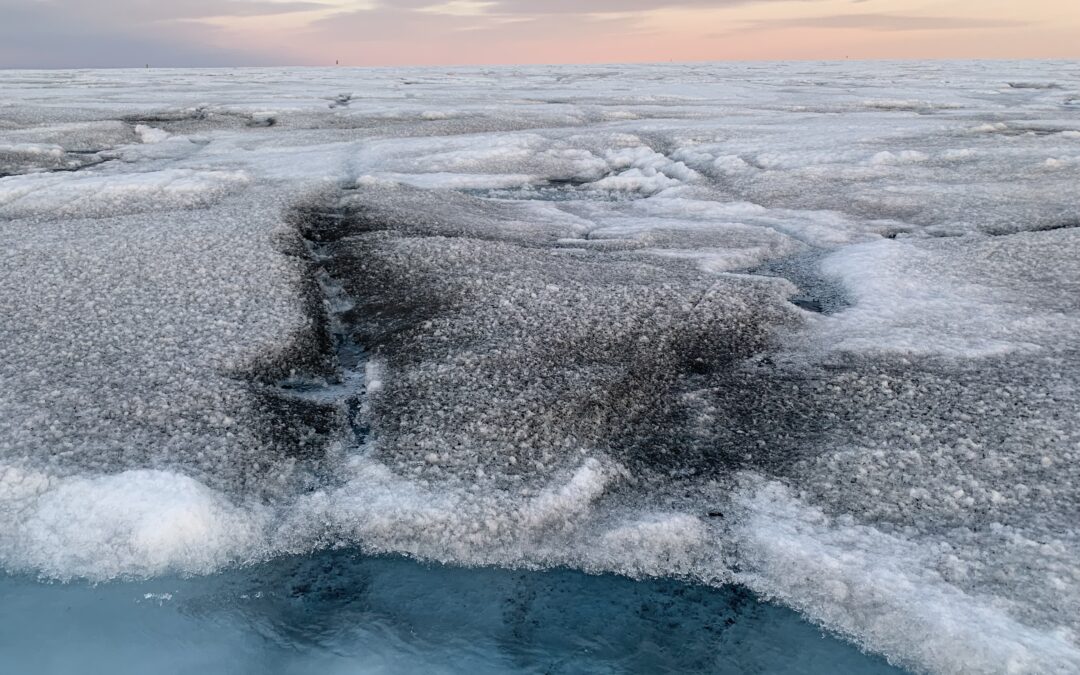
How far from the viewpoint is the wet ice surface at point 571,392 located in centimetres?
245

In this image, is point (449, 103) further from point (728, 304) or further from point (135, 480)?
point (135, 480)

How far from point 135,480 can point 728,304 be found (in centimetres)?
282

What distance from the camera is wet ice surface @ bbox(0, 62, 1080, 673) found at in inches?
96.3

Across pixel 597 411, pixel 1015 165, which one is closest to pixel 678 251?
pixel 597 411

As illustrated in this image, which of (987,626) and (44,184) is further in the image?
(44,184)

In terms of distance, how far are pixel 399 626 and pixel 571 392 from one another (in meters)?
1.28

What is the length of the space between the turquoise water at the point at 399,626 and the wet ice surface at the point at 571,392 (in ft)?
0.22

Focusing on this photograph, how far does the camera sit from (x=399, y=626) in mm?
2234

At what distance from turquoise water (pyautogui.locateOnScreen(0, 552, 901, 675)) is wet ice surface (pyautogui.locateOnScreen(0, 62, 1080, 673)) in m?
0.07

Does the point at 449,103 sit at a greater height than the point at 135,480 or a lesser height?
greater

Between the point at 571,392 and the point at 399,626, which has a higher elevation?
the point at 571,392

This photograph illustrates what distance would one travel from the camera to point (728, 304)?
421cm

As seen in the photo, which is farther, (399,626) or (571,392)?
(571,392)

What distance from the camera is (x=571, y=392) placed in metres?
3.26
